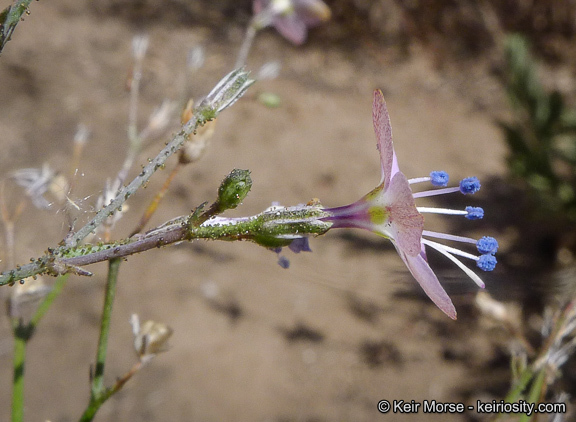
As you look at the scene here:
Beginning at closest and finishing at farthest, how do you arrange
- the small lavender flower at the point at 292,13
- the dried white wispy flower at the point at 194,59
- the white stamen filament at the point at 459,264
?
the white stamen filament at the point at 459,264 → the dried white wispy flower at the point at 194,59 → the small lavender flower at the point at 292,13

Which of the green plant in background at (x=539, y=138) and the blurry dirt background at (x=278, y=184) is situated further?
the green plant in background at (x=539, y=138)

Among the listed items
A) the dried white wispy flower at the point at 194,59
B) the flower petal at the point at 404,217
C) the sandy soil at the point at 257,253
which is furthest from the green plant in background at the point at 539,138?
the flower petal at the point at 404,217

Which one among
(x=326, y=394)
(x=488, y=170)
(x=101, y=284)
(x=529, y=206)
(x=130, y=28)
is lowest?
Answer: (x=326, y=394)

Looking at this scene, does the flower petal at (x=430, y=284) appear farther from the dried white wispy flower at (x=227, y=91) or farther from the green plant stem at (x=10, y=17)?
the green plant stem at (x=10, y=17)

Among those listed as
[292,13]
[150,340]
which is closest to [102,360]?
[150,340]

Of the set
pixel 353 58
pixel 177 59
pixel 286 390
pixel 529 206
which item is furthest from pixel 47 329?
pixel 353 58

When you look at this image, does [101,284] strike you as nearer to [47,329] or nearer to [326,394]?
[47,329]

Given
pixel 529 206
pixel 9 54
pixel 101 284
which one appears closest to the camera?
pixel 101 284
